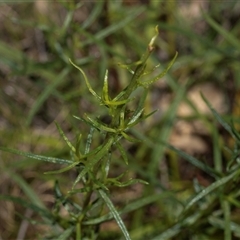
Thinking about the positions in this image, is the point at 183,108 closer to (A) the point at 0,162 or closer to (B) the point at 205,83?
(B) the point at 205,83

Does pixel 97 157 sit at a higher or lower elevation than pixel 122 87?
lower

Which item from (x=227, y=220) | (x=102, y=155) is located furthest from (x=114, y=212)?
(x=227, y=220)

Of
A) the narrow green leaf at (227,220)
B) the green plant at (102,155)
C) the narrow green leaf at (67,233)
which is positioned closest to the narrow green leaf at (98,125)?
the green plant at (102,155)

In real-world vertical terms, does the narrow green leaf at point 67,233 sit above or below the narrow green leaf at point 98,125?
below

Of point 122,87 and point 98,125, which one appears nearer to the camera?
point 98,125

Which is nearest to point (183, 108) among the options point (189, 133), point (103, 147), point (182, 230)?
point (189, 133)

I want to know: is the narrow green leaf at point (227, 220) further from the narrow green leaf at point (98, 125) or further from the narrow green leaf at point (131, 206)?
the narrow green leaf at point (98, 125)

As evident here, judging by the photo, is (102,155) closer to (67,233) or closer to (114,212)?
(114,212)

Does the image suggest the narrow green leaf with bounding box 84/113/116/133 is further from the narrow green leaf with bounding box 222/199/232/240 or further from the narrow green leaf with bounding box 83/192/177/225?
the narrow green leaf with bounding box 222/199/232/240
